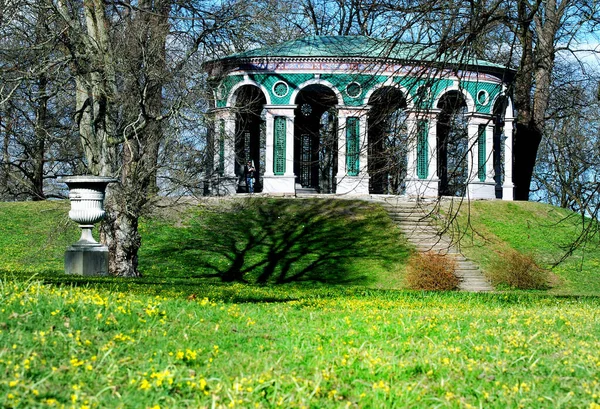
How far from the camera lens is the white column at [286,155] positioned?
29719 millimetres

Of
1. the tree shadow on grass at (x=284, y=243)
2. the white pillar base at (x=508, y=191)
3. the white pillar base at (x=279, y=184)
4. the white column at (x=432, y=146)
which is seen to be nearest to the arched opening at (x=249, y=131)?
the white pillar base at (x=279, y=184)

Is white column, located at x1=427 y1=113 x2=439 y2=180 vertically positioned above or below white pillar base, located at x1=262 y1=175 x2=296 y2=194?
above

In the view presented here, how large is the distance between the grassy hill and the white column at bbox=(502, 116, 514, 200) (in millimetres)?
2355

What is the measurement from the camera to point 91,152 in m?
19.0

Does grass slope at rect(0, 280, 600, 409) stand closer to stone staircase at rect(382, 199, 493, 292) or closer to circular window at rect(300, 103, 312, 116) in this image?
stone staircase at rect(382, 199, 493, 292)

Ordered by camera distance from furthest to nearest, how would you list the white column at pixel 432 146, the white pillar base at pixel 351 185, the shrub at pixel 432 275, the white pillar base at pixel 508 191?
1. the white pillar base at pixel 508 191
2. the white pillar base at pixel 351 185
3. the shrub at pixel 432 275
4. the white column at pixel 432 146

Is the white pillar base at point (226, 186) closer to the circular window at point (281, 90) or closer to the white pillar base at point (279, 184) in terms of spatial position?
the white pillar base at point (279, 184)

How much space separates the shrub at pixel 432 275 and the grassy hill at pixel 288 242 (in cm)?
50

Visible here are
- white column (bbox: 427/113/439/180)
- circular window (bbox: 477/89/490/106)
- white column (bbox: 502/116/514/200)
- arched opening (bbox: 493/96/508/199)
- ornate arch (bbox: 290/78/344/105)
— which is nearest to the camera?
white column (bbox: 427/113/439/180)

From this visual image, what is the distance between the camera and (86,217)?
54.2ft

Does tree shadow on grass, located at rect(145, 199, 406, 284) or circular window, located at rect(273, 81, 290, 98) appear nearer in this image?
tree shadow on grass, located at rect(145, 199, 406, 284)

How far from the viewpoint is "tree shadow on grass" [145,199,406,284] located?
885 inches

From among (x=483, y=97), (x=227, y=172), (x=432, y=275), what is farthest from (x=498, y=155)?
(x=432, y=275)

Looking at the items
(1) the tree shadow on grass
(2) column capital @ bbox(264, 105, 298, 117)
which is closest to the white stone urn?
(1) the tree shadow on grass
